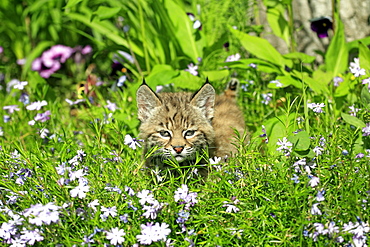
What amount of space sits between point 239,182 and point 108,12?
7.69 ft

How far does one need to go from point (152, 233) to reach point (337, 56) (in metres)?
3.06

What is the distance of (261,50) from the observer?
4398 mm

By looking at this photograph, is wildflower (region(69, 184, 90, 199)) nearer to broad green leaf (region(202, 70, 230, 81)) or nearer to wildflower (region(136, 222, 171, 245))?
wildflower (region(136, 222, 171, 245))

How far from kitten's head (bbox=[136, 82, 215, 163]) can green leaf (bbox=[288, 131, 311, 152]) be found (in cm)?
84

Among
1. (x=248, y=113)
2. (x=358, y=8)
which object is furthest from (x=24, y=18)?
(x=358, y=8)

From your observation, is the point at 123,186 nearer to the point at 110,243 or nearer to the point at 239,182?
the point at 110,243

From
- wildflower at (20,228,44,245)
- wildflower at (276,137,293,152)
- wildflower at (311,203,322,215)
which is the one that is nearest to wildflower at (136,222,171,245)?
wildflower at (20,228,44,245)

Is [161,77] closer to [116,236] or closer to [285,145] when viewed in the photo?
[285,145]

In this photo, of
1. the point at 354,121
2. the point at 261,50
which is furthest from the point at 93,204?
the point at 261,50

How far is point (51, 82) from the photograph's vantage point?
7023mm

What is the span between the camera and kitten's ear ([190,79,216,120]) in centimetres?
350

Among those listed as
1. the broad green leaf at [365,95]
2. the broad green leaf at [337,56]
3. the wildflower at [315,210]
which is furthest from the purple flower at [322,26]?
the wildflower at [315,210]

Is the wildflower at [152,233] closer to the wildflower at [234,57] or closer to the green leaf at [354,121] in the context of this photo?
the green leaf at [354,121]

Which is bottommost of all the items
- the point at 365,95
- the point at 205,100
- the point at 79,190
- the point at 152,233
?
the point at 152,233
